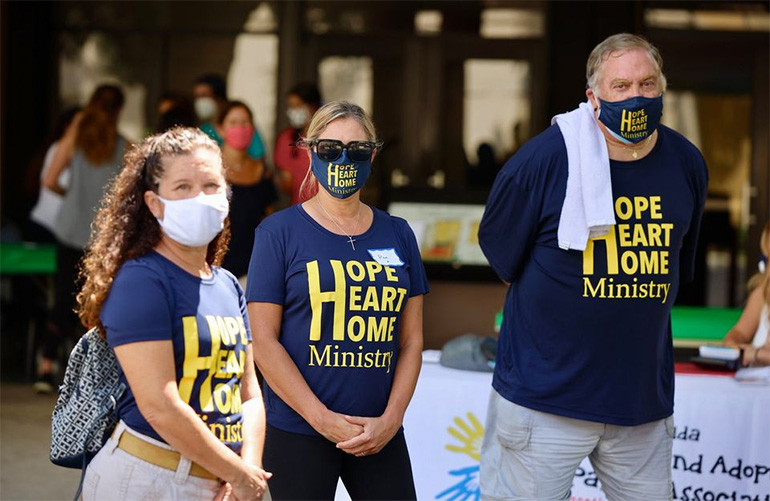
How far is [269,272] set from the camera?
317cm

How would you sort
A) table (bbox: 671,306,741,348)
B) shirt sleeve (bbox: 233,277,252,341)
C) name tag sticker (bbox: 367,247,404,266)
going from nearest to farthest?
shirt sleeve (bbox: 233,277,252,341)
name tag sticker (bbox: 367,247,404,266)
table (bbox: 671,306,741,348)

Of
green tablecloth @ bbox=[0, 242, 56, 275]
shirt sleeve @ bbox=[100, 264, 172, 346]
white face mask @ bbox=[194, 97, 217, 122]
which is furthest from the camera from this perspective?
green tablecloth @ bbox=[0, 242, 56, 275]

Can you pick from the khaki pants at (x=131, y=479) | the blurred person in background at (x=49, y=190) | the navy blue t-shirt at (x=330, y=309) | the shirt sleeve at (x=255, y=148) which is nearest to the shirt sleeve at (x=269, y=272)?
the navy blue t-shirt at (x=330, y=309)

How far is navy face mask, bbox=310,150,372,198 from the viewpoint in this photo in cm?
327

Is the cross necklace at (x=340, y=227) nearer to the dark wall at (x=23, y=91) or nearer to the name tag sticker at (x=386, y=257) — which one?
the name tag sticker at (x=386, y=257)

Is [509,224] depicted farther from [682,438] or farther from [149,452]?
[682,438]

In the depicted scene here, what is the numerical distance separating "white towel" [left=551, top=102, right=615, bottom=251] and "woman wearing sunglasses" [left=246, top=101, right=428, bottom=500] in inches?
20.6

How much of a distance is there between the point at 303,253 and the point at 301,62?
24.2 feet

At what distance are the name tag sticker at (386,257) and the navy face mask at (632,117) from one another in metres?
0.78

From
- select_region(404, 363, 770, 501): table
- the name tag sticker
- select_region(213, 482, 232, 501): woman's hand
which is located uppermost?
the name tag sticker

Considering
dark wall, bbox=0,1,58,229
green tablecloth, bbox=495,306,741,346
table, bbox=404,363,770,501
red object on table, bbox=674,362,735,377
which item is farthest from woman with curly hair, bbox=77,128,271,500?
dark wall, bbox=0,1,58,229

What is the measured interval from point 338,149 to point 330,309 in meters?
0.50

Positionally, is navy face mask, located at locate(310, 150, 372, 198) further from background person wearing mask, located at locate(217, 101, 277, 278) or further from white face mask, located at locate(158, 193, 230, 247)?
background person wearing mask, located at locate(217, 101, 277, 278)

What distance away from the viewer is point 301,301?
3141mm
